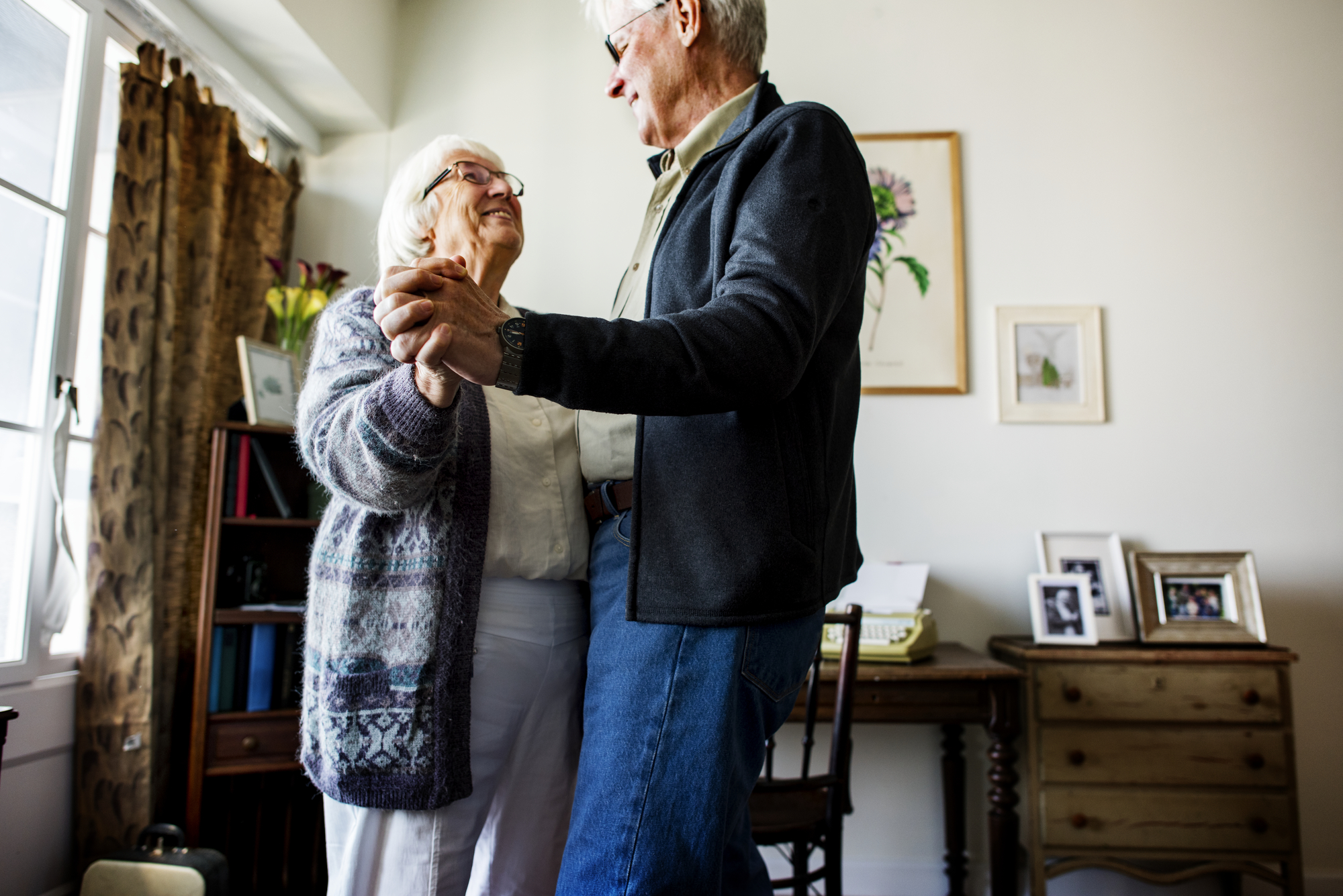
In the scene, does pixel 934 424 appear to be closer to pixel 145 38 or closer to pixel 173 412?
pixel 173 412

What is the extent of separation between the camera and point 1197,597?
7.95 feet

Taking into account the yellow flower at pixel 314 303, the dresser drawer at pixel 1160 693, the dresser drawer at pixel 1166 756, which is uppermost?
the yellow flower at pixel 314 303

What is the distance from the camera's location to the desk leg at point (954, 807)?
243 cm

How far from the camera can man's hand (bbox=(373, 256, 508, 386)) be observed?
2.06 feet

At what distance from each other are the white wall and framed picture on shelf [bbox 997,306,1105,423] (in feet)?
0.16

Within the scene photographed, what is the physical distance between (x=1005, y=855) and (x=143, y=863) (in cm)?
206

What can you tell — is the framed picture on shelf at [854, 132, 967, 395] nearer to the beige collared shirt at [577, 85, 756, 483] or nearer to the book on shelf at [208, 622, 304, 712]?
the beige collared shirt at [577, 85, 756, 483]

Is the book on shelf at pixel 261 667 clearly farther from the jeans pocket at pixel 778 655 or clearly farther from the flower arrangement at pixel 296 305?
the jeans pocket at pixel 778 655

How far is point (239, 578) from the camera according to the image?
2.26m

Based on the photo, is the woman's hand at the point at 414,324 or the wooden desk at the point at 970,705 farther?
the wooden desk at the point at 970,705

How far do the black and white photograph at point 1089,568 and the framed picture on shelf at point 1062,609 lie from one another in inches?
3.5

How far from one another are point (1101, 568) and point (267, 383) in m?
2.57

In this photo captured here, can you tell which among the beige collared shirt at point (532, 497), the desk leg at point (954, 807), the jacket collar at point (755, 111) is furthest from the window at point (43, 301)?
the desk leg at point (954, 807)

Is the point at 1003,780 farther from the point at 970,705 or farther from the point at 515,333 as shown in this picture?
the point at 515,333
